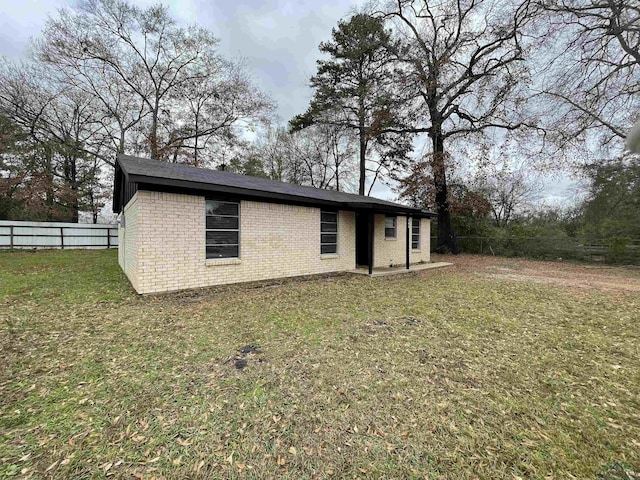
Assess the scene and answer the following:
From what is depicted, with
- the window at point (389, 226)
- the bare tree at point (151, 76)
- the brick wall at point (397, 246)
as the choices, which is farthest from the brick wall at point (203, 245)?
the bare tree at point (151, 76)

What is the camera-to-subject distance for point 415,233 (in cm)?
1420

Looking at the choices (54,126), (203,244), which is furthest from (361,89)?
(54,126)

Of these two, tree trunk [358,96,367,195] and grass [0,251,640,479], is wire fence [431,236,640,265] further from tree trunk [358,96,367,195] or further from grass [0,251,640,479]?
grass [0,251,640,479]

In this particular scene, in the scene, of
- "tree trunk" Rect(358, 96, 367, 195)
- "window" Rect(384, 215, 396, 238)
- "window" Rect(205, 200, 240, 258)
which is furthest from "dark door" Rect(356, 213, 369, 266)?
"tree trunk" Rect(358, 96, 367, 195)

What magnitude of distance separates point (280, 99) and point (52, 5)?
13.7 m

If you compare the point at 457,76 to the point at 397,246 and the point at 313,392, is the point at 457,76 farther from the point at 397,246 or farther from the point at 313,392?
the point at 313,392

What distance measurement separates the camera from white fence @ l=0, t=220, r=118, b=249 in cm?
1505

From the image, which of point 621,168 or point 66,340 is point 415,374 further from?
point 621,168

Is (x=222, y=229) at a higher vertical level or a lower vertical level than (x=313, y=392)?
higher

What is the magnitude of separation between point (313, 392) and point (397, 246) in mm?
10827

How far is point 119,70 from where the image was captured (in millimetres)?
18188

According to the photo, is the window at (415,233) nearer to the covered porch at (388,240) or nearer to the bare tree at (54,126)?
the covered porch at (388,240)

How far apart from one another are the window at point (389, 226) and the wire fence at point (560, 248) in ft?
27.5

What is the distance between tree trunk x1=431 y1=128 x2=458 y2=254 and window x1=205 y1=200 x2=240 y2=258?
532 inches
